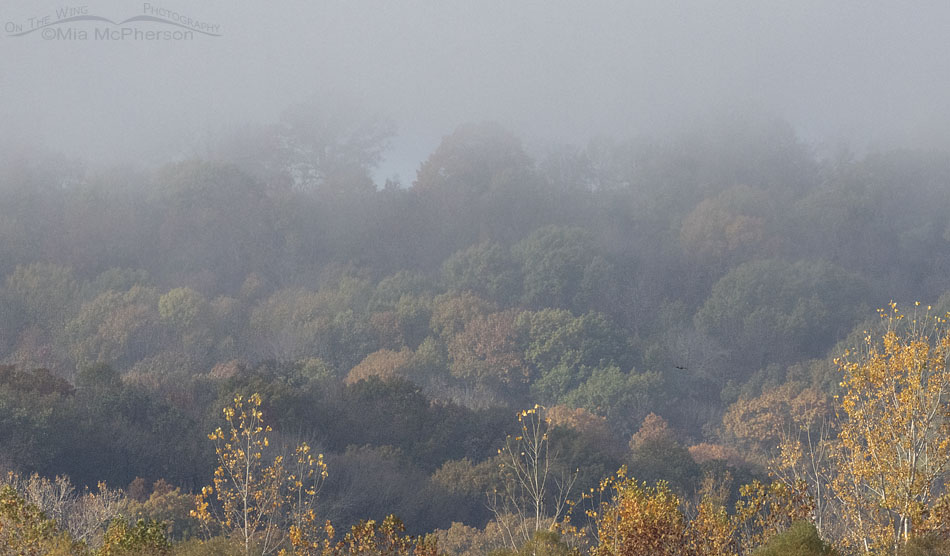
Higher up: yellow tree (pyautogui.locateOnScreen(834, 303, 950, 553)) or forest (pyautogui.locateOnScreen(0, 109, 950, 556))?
yellow tree (pyautogui.locateOnScreen(834, 303, 950, 553))

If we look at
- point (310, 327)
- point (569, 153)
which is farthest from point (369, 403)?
point (569, 153)

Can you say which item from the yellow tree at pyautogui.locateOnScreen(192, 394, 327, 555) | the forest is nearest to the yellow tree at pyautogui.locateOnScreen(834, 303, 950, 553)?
the forest

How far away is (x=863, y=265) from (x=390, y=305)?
39.2 meters

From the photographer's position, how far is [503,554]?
573 inches

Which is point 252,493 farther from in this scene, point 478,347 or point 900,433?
point 478,347

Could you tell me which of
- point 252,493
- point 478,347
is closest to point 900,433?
point 252,493

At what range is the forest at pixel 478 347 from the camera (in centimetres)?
1543

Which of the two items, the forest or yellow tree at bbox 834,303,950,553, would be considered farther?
the forest

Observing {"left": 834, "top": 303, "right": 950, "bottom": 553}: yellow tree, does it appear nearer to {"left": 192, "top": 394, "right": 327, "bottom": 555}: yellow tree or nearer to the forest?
the forest

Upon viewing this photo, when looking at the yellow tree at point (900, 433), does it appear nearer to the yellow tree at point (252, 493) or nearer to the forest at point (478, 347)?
the forest at point (478, 347)

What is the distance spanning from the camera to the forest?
1543 cm

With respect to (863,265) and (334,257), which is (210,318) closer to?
(334,257)

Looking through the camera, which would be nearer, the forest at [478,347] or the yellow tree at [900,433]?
the yellow tree at [900,433]

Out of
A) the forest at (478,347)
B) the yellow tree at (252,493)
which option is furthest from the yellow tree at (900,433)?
the yellow tree at (252,493)
